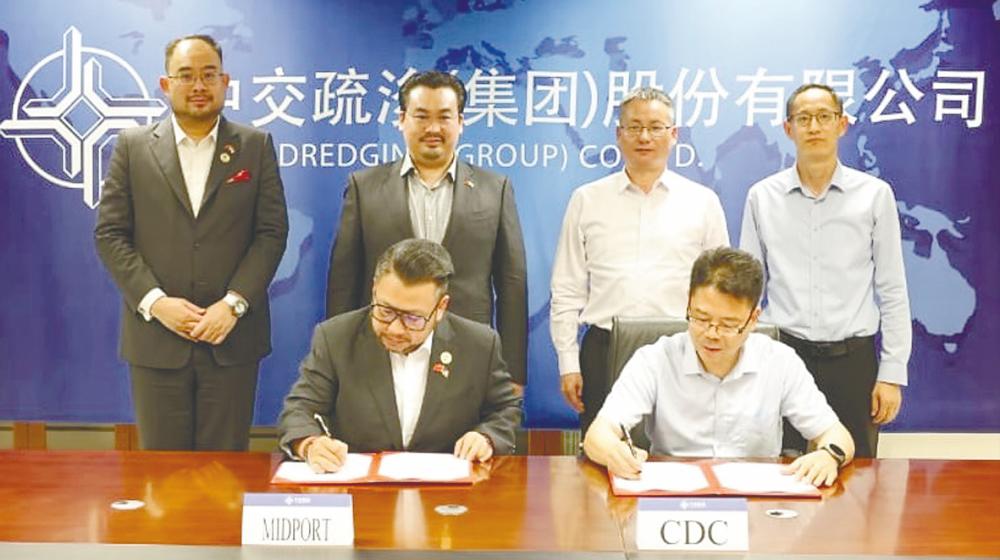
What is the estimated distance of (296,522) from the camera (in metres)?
1.85

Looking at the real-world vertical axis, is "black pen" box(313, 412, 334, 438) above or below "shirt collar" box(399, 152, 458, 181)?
below

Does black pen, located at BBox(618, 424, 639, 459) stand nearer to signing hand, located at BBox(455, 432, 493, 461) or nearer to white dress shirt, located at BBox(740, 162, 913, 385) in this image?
signing hand, located at BBox(455, 432, 493, 461)

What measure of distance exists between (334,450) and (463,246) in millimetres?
1246

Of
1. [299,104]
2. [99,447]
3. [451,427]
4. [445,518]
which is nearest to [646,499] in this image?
[445,518]

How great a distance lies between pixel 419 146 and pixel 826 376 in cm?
146

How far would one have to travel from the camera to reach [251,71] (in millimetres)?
4145

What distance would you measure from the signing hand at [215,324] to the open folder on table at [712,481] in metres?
1.54

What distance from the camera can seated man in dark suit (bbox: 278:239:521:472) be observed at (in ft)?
8.04

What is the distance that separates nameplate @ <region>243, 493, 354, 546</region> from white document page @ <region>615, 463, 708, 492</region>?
23.9 inches

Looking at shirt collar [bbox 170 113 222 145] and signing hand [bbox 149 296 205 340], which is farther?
shirt collar [bbox 170 113 222 145]

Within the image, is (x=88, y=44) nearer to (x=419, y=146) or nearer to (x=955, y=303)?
(x=419, y=146)

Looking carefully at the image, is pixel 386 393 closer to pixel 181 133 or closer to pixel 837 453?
pixel 837 453

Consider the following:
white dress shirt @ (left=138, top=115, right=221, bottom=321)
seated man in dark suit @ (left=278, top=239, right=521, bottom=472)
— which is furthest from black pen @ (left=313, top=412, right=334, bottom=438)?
white dress shirt @ (left=138, top=115, right=221, bottom=321)

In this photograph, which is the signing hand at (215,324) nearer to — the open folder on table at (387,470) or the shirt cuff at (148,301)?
the shirt cuff at (148,301)
